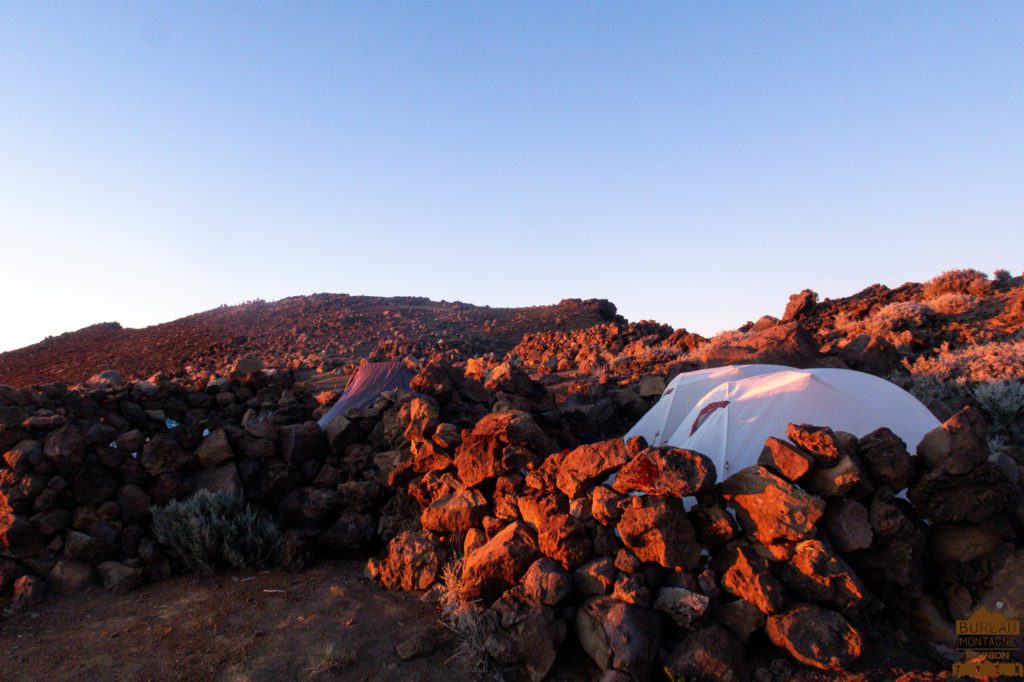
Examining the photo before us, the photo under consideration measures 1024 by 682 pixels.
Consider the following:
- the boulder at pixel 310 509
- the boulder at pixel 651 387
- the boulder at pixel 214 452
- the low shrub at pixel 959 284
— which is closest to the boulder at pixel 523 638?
the boulder at pixel 310 509

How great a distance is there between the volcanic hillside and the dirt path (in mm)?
14365

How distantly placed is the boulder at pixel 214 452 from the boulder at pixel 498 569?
3.71 m

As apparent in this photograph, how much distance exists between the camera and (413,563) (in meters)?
5.67

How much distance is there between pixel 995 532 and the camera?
4.45 m

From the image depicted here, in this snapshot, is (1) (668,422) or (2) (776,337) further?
(2) (776,337)

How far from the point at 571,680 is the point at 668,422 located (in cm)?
395

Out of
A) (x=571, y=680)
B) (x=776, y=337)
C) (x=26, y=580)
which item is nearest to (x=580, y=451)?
(x=571, y=680)

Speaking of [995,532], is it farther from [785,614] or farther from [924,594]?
[785,614]

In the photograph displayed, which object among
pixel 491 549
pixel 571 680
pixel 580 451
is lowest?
pixel 571 680

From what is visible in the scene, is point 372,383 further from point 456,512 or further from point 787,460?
point 787,460

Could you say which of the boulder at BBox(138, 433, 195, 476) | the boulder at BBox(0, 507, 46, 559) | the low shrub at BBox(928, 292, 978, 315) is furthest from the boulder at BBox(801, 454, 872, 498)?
the low shrub at BBox(928, 292, 978, 315)

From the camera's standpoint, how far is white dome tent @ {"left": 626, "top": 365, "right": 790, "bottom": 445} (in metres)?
7.43

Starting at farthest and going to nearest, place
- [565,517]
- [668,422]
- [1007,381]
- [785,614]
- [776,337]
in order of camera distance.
Result: [776,337] → [1007,381] → [668,422] → [565,517] → [785,614]

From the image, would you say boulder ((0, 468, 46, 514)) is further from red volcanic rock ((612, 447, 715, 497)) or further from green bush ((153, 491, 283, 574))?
red volcanic rock ((612, 447, 715, 497))
